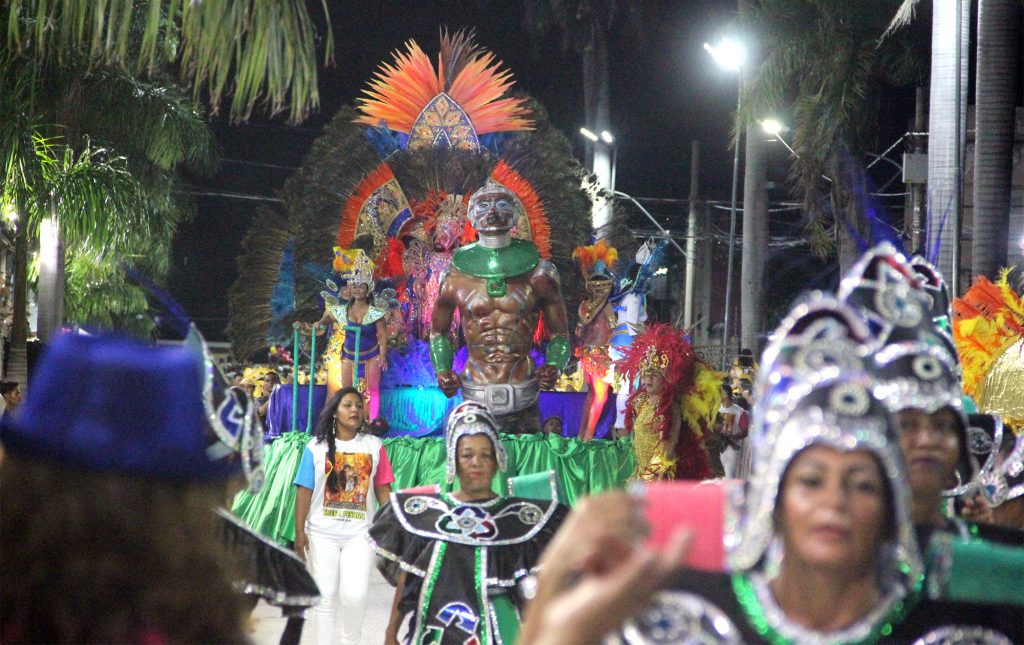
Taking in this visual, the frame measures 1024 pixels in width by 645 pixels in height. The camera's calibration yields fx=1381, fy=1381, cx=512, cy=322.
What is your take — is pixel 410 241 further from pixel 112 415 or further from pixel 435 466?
pixel 112 415

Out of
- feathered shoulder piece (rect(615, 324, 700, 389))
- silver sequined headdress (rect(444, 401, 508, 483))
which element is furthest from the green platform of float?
silver sequined headdress (rect(444, 401, 508, 483))

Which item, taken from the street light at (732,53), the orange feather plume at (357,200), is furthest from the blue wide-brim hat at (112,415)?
the street light at (732,53)

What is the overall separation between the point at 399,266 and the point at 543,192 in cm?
161

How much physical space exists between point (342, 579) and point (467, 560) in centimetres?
211

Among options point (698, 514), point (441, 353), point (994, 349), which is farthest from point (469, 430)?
point (441, 353)

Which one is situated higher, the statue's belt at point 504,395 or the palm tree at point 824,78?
the palm tree at point 824,78

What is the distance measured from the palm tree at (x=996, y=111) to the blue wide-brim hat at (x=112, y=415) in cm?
1076

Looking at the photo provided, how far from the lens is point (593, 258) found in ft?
44.7

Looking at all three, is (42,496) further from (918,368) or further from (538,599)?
(918,368)

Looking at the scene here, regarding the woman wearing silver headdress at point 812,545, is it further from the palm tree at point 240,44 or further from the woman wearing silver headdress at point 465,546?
the woman wearing silver headdress at point 465,546

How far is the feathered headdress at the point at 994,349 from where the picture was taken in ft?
23.2

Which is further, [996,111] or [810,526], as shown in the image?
[996,111]

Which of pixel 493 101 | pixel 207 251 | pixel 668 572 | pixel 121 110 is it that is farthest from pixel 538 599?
pixel 207 251

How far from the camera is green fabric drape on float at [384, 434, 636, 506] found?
11.5m
